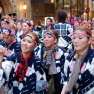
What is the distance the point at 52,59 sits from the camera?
12.7ft

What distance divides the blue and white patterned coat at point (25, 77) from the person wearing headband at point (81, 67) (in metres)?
0.45

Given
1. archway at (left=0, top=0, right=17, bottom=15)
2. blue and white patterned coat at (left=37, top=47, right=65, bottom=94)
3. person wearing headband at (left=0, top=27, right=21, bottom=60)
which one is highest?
archway at (left=0, top=0, right=17, bottom=15)

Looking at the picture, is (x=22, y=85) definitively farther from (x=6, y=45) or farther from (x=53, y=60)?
(x=6, y=45)

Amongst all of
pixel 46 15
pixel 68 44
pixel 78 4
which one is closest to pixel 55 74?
pixel 68 44

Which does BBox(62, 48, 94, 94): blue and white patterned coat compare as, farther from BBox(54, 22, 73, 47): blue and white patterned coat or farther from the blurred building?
the blurred building

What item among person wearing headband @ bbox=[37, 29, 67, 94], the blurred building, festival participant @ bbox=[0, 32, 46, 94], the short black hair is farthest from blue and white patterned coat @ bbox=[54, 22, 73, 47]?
the blurred building

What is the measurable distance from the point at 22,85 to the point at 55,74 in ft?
4.15

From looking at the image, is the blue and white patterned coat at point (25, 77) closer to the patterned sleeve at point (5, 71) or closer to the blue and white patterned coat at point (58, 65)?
the patterned sleeve at point (5, 71)

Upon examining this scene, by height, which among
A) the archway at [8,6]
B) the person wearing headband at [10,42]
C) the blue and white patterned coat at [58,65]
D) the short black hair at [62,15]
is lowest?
the blue and white patterned coat at [58,65]

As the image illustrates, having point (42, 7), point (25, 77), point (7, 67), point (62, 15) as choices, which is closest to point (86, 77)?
point (25, 77)

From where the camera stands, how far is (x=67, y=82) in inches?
108

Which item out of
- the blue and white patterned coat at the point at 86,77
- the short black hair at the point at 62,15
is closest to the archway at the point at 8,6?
the short black hair at the point at 62,15

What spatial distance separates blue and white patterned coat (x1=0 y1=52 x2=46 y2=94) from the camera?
9.11 feet

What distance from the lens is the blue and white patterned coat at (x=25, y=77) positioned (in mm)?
2775
